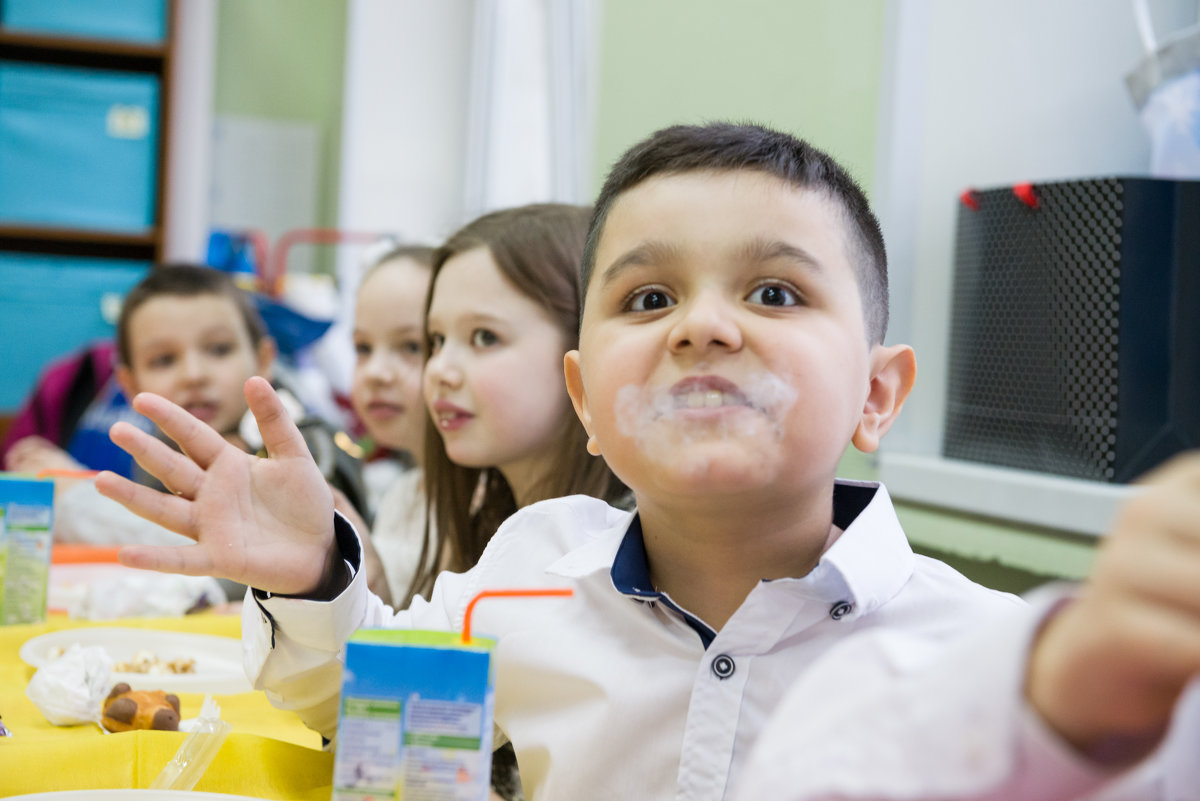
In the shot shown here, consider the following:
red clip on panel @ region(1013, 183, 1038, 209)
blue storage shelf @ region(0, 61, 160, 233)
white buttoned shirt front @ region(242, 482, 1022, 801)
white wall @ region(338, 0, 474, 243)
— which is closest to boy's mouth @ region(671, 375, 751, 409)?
white buttoned shirt front @ region(242, 482, 1022, 801)

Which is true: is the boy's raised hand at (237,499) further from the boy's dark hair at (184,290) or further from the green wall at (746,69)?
the boy's dark hair at (184,290)

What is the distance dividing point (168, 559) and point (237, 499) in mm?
70

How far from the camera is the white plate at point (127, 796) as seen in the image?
0.61 metres

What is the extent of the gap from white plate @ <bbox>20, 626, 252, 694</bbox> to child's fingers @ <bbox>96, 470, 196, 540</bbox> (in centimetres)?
29

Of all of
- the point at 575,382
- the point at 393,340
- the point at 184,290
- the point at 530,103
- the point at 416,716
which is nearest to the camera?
the point at 416,716

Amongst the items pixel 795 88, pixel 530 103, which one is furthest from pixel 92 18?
pixel 795 88

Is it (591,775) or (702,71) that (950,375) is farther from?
(591,775)

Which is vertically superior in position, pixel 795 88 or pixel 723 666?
pixel 795 88

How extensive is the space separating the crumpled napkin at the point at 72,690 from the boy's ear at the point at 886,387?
0.63m

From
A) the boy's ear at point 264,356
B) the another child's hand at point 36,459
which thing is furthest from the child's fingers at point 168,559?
the boy's ear at point 264,356

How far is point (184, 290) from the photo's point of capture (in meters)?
2.42

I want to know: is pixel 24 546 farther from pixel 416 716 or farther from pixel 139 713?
pixel 416 716

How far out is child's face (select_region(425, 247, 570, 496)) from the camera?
1.38m

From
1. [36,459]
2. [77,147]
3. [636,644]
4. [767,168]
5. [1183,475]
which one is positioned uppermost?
[77,147]
